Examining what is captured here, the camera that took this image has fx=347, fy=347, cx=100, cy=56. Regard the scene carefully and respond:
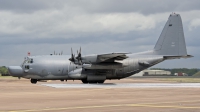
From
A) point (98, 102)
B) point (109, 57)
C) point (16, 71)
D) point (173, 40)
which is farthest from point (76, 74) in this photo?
point (98, 102)

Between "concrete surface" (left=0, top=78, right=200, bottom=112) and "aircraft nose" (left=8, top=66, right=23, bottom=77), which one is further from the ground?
"aircraft nose" (left=8, top=66, right=23, bottom=77)

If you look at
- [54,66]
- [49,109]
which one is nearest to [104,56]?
[54,66]

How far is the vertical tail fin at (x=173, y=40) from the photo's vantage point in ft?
155

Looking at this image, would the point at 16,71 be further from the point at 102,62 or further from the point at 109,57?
the point at 109,57

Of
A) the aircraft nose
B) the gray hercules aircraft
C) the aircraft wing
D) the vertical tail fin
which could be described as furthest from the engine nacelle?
the vertical tail fin

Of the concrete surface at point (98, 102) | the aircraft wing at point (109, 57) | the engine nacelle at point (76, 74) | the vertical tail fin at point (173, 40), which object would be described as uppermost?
the vertical tail fin at point (173, 40)

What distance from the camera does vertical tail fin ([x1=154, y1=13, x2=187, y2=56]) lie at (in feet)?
155

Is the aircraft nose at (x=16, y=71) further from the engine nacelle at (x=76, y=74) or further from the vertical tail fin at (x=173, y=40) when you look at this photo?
the vertical tail fin at (x=173, y=40)

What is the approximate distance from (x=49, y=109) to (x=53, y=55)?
2867 cm

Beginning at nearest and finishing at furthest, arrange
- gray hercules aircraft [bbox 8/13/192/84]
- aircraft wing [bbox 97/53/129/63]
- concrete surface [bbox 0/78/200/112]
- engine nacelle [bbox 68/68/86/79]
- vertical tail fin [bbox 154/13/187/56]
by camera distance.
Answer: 1. concrete surface [bbox 0/78/200/112]
2. aircraft wing [bbox 97/53/129/63]
3. gray hercules aircraft [bbox 8/13/192/84]
4. engine nacelle [bbox 68/68/86/79]
5. vertical tail fin [bbox 154/13/187/56]

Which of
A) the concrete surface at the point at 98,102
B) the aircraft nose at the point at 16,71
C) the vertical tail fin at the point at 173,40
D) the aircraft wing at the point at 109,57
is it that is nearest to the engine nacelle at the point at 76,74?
the aircraft wing at the point at 109,57

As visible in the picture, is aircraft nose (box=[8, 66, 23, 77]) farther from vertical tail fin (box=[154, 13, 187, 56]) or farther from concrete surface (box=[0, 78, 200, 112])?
vertical tail fin (box=[154, 13, 187, 56])

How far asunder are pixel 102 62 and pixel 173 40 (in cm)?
1104

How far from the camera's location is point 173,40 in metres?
47.5
